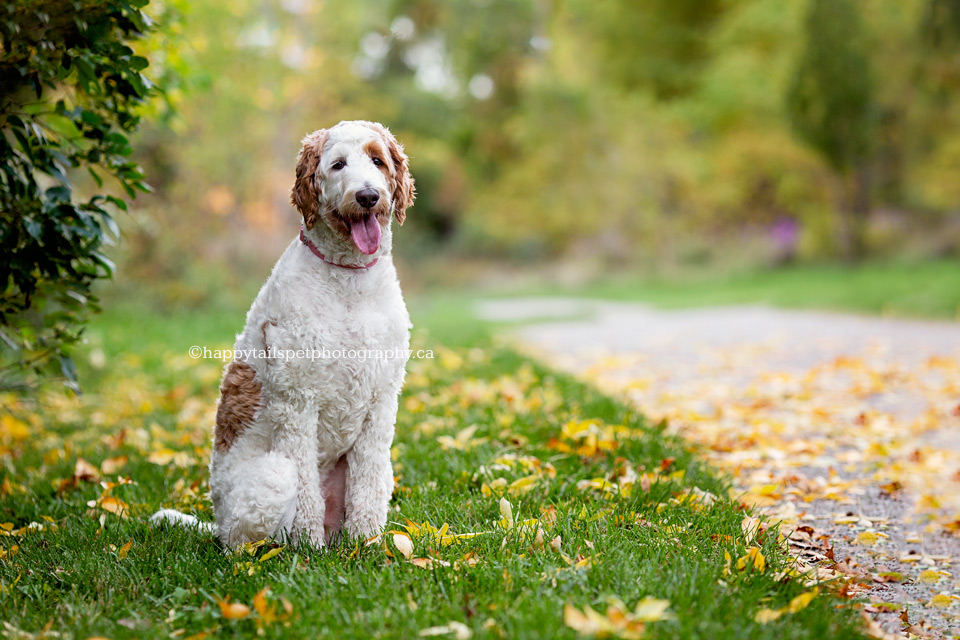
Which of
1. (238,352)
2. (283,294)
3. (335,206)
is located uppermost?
(335,206)

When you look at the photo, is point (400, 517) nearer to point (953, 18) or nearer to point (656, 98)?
point (953, 18)

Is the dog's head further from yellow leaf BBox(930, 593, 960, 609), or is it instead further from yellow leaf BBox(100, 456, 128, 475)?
yellow leaf BBox(930, 593, 960, 609)

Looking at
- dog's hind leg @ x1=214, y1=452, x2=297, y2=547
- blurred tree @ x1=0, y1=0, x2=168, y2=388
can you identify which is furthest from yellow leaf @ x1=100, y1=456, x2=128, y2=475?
dog's hind leg @ x1=214, y1=452, x2=297, y2=547

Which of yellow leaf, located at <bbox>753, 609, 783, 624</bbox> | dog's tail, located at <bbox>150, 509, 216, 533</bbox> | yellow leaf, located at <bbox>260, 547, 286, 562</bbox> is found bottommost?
dog's tail, located at <bbox>150, 509, 216, 533</bbox>

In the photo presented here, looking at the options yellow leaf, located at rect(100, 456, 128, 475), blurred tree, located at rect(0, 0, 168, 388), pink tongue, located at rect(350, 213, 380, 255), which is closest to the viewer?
pink tongue, located at rect(350, 213, 380, 255)

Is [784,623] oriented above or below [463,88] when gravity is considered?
below

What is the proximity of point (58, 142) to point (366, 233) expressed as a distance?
5.44ft

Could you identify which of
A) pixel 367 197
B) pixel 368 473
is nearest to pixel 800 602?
pixel 368 473

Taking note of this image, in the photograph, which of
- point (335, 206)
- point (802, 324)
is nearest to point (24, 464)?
point (335, 206)

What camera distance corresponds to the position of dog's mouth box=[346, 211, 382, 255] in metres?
2.51

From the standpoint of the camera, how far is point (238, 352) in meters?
2.74

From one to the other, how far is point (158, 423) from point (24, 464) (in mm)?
1036

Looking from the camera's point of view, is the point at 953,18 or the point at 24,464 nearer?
the point at 24,464

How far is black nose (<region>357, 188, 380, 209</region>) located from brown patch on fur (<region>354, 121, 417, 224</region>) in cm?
21
